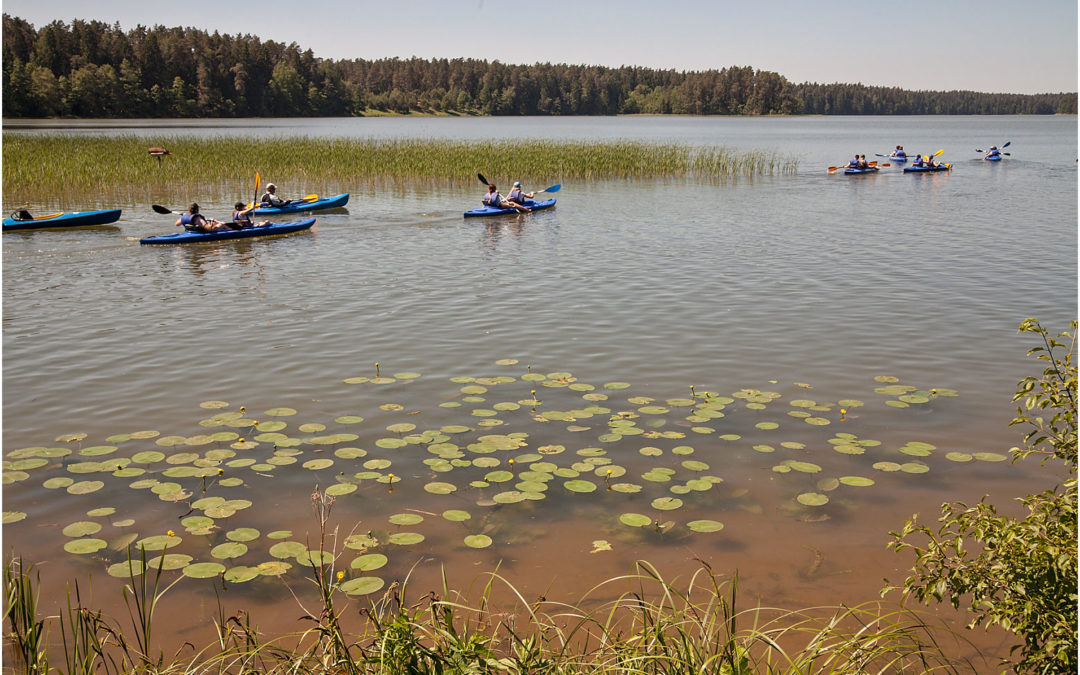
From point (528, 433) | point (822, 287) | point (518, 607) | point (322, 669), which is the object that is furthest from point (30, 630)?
point (822, 287)

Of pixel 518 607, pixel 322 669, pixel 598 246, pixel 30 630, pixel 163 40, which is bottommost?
pixel 518 607

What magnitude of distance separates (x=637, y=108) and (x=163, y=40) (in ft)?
314

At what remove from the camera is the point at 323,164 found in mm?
31312

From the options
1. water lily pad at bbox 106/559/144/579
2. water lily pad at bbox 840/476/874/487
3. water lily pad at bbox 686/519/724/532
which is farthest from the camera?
water lily pad at bbox 840/476/874/487

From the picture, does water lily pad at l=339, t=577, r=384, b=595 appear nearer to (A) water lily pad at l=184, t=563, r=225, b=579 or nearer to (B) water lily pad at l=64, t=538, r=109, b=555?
(A) water lily pad at l=184, t=563, r=225, b=579

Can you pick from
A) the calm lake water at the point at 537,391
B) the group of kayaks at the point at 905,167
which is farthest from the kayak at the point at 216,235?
the group of kayaks at the point at 905,167

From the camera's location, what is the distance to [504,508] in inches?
227

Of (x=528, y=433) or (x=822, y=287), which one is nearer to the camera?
(x=528, y=433)

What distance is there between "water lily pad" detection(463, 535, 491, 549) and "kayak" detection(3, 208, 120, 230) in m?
16.7

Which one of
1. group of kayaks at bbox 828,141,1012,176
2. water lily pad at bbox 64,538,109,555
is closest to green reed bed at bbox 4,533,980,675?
water lily pad at bbox 64,538,109,555

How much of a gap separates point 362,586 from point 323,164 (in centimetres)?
2837

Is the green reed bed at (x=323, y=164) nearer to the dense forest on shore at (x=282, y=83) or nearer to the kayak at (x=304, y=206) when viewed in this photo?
the kayak at (x=304, y=206)

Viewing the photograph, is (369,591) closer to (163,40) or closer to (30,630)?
(30,630)

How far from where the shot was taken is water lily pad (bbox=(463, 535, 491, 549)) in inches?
208
